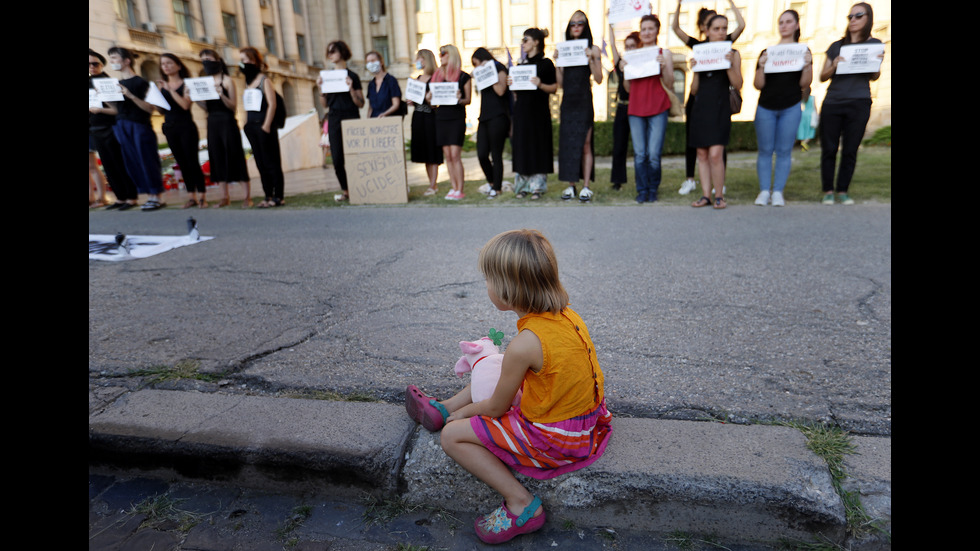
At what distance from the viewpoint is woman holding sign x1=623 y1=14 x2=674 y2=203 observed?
6930mm

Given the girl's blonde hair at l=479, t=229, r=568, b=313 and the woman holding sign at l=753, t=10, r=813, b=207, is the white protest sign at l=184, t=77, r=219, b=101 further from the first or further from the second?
the girl's blonde hair at l=479, t=229, r=568, b=313

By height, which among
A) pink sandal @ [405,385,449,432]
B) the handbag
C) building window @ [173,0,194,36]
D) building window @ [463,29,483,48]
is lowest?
pink sandal @ [405,385,449,432]

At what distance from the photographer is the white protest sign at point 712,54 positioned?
6.47 meters

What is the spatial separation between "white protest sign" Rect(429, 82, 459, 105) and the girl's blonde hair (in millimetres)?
6679

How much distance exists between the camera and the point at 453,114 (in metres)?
8.30

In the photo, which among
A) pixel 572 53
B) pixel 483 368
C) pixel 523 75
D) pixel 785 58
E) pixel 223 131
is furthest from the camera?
pixel 223 131

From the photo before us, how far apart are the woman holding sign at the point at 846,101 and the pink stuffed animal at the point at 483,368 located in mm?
6143

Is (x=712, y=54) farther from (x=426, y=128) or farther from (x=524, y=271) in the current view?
(x=524, y=271)

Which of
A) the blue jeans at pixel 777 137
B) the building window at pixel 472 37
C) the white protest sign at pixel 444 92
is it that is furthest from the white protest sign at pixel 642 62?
the building window at pixel 472 37

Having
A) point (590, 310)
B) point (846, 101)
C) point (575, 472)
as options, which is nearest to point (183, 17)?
point (846, 101)

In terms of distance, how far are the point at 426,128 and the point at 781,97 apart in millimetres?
4699

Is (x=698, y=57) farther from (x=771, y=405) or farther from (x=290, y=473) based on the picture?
(x=290, y=473)

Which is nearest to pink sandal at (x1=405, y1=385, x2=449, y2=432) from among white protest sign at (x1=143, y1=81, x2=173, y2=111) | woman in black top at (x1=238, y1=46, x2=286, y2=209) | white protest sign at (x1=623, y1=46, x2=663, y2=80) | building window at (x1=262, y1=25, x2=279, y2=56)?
white protest sign at (x1=623, y1=46, x2=663, y2=80)

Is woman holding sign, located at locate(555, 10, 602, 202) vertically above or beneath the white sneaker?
above
